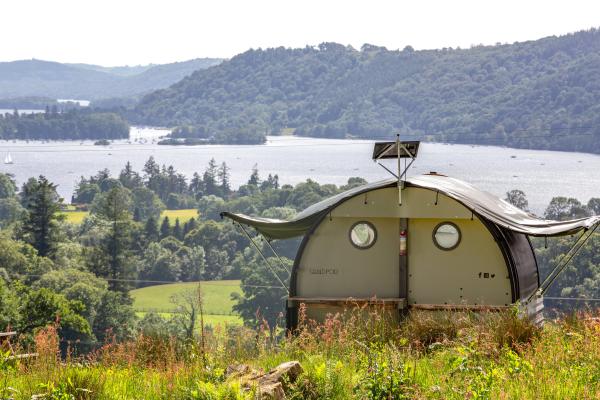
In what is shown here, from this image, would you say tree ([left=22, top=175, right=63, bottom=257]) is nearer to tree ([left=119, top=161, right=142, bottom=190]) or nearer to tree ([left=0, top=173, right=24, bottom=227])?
tree ([left=0, top=173, right=24, bottom=227])

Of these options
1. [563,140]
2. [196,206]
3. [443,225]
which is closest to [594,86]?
[563,140]

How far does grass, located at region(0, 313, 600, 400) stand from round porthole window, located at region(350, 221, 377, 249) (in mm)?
3464

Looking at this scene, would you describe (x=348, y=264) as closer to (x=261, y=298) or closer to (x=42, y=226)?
(x=261, y=298)

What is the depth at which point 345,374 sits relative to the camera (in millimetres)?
6398

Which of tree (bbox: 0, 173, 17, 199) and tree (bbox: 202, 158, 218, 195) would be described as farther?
tree (bbox: 202, 158, 218, 195)

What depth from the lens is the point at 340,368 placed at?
251 inches

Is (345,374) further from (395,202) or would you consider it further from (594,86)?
(594,86)

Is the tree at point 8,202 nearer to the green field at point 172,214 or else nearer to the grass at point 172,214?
the grass at point 172,214

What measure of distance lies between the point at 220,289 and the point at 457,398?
245 ft

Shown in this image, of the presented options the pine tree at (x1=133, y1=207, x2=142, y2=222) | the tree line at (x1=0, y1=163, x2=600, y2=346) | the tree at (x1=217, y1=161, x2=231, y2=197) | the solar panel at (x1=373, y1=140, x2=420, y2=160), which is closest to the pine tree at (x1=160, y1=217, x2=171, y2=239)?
the tree line at (x1=0, y1=163, x2=600, y2=346)

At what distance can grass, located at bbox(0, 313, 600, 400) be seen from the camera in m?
5.95

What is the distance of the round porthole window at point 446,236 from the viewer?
11316mm

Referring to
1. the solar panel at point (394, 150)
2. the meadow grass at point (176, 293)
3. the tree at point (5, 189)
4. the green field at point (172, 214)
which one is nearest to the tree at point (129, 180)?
the green field at point (172, 214)

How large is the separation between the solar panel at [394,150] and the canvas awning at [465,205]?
1.02 ft
